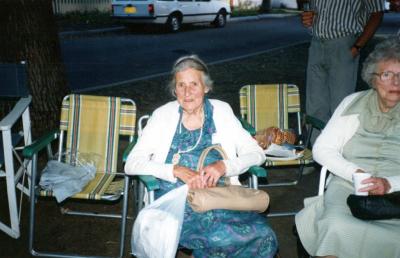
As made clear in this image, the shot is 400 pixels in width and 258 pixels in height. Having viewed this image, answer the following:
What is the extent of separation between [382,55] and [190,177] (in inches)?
62.1

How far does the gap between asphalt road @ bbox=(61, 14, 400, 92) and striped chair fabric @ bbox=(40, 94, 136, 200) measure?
4.71 m

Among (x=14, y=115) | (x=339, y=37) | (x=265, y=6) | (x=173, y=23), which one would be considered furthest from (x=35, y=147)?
(x=265, y=6)

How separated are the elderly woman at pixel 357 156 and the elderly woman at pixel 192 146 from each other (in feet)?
1.28

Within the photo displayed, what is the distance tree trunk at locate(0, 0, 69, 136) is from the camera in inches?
198

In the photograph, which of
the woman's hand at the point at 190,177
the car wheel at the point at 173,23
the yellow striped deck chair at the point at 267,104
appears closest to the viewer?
the woman's hand at the point at 190,177

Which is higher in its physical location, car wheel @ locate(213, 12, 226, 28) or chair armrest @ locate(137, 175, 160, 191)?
car wheel @ locate(213, 12, 226, 28)

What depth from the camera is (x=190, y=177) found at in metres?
3.12

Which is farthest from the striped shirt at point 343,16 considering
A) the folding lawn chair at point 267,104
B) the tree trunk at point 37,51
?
the tree trunk at point 37,51

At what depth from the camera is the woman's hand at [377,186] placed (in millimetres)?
2998

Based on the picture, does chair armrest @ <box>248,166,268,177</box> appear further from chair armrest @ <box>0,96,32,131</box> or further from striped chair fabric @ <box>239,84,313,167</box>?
chair armrest @ <box>0,96,32,131</box>

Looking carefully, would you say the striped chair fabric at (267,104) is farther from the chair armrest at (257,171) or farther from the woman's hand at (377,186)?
the woman's hand at (377,186)

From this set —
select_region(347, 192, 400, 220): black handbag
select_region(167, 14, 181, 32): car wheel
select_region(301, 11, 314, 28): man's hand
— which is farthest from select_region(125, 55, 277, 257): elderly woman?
select_region(167, 14, 181, 32): car wheel

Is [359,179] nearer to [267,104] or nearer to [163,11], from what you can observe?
[267,104]

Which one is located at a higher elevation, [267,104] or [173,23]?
[173,23]
